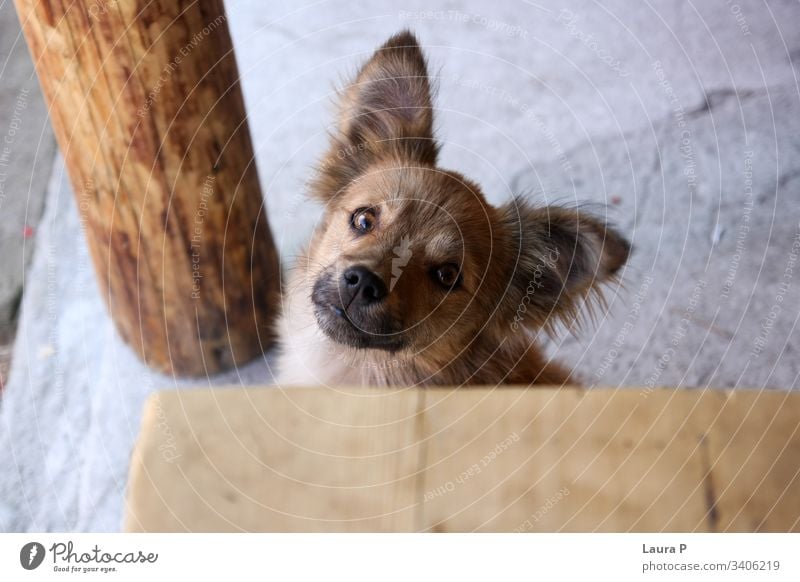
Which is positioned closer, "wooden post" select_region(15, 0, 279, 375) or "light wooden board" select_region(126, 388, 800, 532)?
"light wooden board" select_region(126, 388, 800, 532)

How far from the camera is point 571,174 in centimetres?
235

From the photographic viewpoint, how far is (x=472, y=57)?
2188mm

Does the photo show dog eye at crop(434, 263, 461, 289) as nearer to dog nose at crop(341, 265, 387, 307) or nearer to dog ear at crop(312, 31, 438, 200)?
dog nose at crop(341, 265, 387, 307)

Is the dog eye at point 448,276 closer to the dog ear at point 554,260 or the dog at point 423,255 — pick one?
the dog at point 423,255

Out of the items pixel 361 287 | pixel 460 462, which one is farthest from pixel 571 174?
pixel 460 462

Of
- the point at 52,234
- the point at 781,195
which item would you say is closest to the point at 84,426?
the point at 52,234

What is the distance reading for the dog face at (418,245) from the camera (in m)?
1.56

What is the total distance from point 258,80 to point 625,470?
5.24ft

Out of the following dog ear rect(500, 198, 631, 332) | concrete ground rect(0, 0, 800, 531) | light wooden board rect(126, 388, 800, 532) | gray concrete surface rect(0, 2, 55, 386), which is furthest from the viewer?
gray concrete surface rect(0, 2, 55, 386)

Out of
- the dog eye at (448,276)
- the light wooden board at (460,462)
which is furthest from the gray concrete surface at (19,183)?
the light wooden board at (460,462)

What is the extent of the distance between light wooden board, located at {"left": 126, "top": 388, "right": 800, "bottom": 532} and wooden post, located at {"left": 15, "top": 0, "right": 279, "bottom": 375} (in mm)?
905

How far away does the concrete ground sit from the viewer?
1.95 m

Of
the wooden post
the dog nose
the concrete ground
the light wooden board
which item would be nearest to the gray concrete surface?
the concrete ground
